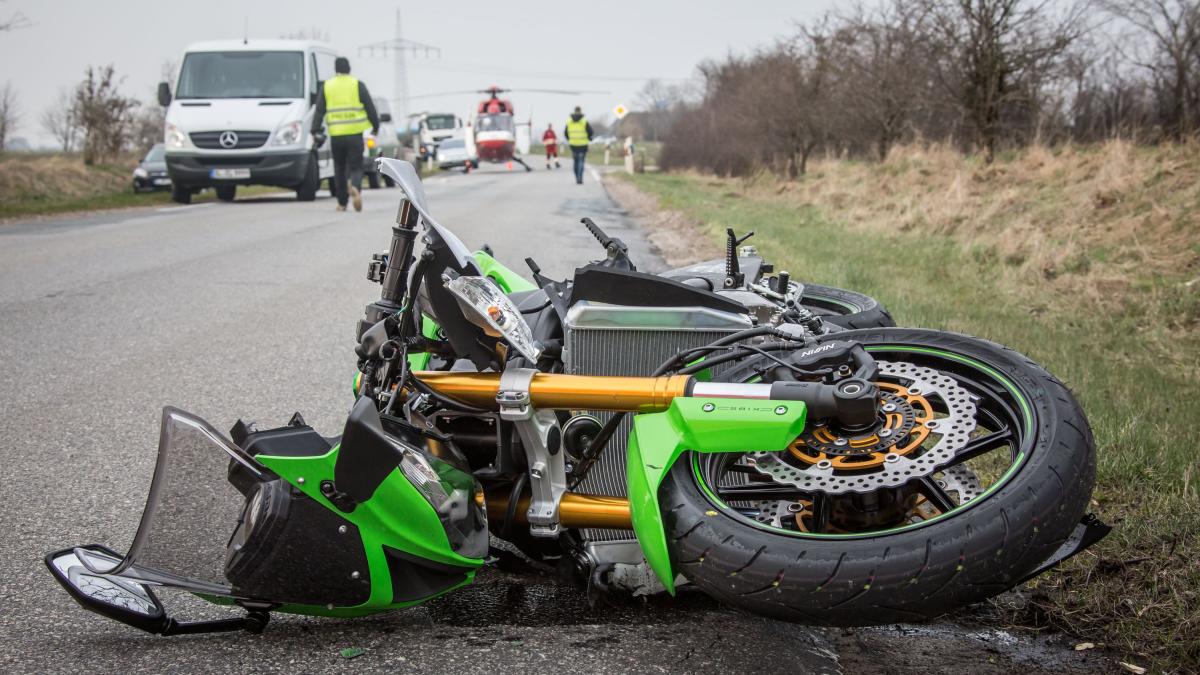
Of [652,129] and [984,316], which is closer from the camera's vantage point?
[984,316]

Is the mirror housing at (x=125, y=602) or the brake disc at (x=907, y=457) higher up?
the brake disc at (x=907, y=457)

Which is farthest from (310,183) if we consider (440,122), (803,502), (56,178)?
(440,122)

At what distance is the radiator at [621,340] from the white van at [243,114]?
57.8ft

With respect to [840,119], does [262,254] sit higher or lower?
lower

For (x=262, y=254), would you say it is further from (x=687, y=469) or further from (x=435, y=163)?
(x=435, y=163)

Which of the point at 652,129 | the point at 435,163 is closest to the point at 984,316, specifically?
the point at 435,163

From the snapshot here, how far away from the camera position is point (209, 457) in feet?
9.67

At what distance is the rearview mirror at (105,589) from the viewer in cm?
303

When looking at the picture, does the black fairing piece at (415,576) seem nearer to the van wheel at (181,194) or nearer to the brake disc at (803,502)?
the brake disc at (803,502)

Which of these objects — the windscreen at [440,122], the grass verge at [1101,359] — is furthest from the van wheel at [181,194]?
the windscreen at [440,122]

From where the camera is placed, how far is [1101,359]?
6.56 meters

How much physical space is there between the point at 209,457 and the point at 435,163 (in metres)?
50.6

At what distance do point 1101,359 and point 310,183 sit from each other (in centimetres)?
1683

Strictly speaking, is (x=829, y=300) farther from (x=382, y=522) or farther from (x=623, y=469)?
(x=382, y=522)
